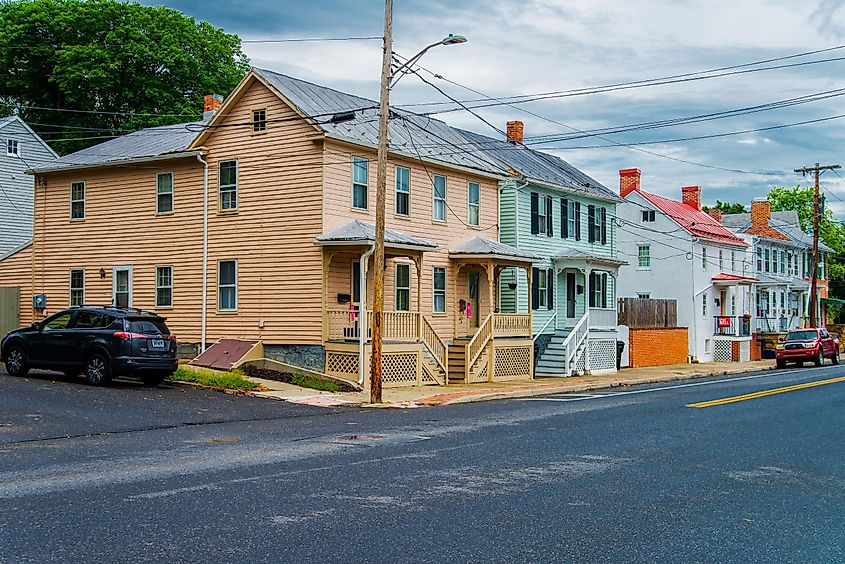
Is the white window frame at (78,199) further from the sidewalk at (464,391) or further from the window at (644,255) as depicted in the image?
the window at (644,255)

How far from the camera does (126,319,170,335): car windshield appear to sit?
2203cm

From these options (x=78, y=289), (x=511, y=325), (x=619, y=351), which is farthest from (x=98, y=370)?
(x=619, y=351)

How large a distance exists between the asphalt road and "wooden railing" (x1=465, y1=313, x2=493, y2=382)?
980 cm

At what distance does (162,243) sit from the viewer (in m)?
29.7

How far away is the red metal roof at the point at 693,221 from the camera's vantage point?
5159 centimetres

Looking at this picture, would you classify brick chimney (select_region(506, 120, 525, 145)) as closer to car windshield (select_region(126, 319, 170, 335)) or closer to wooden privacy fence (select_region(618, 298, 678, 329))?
wooden privacy fence (select_region(618, 298, 678, 329))

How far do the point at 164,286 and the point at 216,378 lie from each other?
714cm

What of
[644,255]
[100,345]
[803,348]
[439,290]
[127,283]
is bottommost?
[803,348]

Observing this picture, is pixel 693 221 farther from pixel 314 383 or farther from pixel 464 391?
pixel 314 383

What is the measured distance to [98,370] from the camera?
2209 centimetres

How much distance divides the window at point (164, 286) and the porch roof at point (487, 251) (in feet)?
29.7

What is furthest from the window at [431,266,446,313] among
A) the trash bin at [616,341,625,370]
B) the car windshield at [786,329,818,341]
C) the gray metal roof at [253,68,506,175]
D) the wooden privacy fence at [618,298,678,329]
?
the car windshield at [786,329,818,341]

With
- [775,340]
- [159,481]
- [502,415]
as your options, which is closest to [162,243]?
Answer: [502,415]

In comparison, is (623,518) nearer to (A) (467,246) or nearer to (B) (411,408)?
(B) (411,408)
